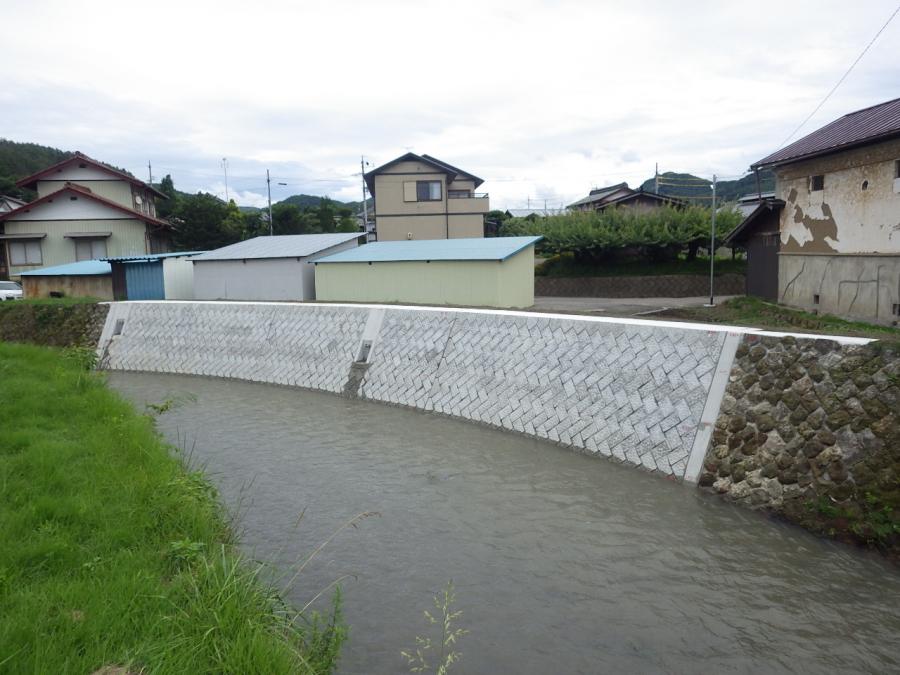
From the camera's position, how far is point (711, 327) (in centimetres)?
1159

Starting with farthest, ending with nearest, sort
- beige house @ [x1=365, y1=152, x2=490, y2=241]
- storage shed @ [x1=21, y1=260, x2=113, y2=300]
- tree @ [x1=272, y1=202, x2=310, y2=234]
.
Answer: tree @ [x1=272, y1=202, x2=310, y2=234] < beige house @ [x1=365, y1=152, x2=490, y2=241] < storage shed @ [x1=21, y1=260, x2=113, y2=300]

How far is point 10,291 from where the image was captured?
3030 cm

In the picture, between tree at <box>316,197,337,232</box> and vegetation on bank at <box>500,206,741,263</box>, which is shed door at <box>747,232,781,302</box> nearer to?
vegetation on bank at <box>500,206,741,263</box>

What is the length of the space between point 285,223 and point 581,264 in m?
26.0

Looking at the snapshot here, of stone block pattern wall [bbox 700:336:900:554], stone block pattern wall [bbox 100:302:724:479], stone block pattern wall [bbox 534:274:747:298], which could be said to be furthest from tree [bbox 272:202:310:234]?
stone block pattern wall [bbox 700:336:900:554]

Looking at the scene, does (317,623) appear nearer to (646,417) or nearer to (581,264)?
(646,417)

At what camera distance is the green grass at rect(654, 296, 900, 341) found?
17391 mm

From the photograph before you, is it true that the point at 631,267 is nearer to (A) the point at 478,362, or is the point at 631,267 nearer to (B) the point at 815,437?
(A) the point at 478,362

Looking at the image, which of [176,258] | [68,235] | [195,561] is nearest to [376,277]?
[176,258]

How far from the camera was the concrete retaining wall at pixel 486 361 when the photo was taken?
36.6 feet

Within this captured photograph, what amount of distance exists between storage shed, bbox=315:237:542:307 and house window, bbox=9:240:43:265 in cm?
2159

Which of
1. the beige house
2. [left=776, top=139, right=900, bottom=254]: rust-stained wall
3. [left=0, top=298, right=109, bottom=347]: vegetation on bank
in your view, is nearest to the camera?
[left=776, top=139, right=900, bottom=254]: rust-stained wall

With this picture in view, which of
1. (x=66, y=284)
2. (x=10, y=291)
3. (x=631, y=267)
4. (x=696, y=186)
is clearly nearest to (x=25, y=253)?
(x=10, y=291)

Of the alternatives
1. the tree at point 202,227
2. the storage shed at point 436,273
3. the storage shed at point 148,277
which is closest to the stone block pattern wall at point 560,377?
the storage shed at point 436,273
